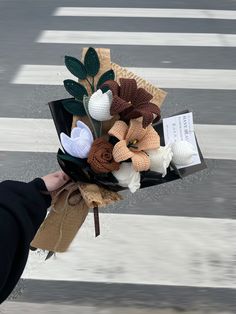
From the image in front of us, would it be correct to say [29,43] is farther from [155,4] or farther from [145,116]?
[145,116]

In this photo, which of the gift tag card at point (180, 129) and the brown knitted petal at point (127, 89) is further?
the gift tag card at point (180, 129)

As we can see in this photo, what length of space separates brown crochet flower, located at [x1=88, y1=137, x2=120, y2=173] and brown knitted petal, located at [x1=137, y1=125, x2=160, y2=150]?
0.34ft

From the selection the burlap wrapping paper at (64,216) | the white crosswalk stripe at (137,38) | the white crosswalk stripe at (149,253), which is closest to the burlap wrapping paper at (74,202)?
the burlap wrapping paper at (64,216)

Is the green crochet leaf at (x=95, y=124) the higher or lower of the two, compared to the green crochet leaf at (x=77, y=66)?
lower

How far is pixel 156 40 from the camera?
7.41 metres

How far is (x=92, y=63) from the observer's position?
209 cm

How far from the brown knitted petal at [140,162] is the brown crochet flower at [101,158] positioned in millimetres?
60

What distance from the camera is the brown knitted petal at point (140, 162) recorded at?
1987 mm

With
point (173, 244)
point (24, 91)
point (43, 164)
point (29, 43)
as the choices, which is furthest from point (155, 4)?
point (173, 244)

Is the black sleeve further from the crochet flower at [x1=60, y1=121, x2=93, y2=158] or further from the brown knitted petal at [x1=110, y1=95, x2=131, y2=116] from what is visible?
the brown knitted petal at [x1=110, y1=95, x2=131, y2=116]

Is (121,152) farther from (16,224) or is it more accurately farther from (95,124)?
(16,224)

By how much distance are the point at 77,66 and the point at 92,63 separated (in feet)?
0.16

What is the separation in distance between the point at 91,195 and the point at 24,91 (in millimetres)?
4063

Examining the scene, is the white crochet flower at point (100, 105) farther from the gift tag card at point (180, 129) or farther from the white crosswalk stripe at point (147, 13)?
the white crosswalk stripe at point (147, 13)
